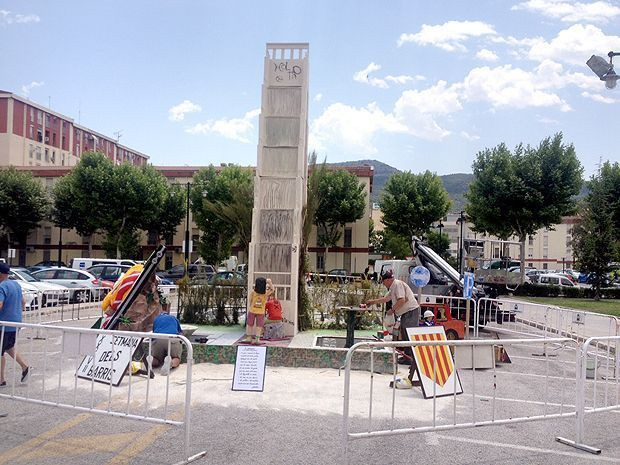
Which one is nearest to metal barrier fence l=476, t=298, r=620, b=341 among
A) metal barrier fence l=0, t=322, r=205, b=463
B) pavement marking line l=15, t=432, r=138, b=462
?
metal barrier fence l=0, t=322, r=205, b=463

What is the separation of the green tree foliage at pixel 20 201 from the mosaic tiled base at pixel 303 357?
4343 centimetres

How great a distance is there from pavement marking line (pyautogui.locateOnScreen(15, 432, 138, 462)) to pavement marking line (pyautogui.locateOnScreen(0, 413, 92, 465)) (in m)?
0.08

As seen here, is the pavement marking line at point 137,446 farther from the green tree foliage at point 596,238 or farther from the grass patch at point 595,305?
the green tree foliage at point 596,238

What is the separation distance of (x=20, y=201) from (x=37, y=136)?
2297 cm

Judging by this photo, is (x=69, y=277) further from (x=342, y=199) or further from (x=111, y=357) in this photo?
(x=342, y=199)

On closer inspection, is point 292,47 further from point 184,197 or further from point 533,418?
point 184,197

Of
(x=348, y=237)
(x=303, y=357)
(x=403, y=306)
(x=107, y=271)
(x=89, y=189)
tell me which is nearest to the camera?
(x=403, y=306)

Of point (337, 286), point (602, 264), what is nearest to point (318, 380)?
point (337, 286)

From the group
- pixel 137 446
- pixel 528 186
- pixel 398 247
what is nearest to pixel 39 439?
pixel 137 446

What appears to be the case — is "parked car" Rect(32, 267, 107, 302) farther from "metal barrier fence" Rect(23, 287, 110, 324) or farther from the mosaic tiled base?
the mosaic tiled base

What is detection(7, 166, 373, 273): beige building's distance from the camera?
56062 mm

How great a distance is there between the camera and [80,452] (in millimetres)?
5344

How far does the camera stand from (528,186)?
37.1 meters

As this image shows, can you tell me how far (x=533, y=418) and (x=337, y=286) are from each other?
325 inches
